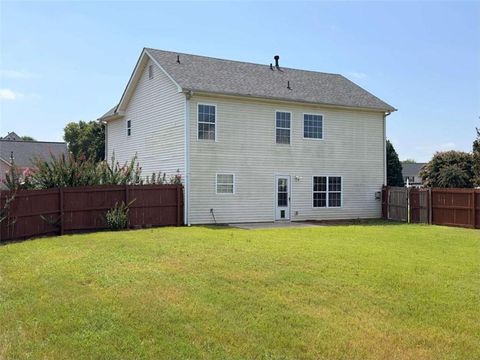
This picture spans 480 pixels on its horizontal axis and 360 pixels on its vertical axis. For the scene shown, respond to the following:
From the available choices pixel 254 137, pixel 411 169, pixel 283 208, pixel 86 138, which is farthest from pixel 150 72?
pixel 411 169

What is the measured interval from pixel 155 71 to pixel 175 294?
16.6m

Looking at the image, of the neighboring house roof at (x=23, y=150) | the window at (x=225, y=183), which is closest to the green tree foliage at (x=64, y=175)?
the window at (x=225, y=183)

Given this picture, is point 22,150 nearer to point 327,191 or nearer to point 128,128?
point 128,128

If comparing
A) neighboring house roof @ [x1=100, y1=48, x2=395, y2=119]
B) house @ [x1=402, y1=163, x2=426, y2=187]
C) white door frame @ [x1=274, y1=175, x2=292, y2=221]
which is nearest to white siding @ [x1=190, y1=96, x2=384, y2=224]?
white door frame @ [x1=274, y1=175, x2=292, y2=221]

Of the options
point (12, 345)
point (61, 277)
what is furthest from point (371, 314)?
point (61, 277)

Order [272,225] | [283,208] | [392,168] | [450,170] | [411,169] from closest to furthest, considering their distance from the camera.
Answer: [272,225], [283,208], [450,170], [392,168], [411,169]

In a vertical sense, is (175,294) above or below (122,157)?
below

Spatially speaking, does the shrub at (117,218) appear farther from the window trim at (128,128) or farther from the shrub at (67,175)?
the window trim at (128,128)

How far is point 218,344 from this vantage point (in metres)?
5.36

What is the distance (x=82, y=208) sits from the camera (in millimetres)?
16766

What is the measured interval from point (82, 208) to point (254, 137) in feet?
26.0

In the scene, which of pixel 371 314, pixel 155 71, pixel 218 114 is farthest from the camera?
pixel 155 71

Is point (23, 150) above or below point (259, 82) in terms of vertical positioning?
below

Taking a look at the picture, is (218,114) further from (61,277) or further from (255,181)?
(61,277)
